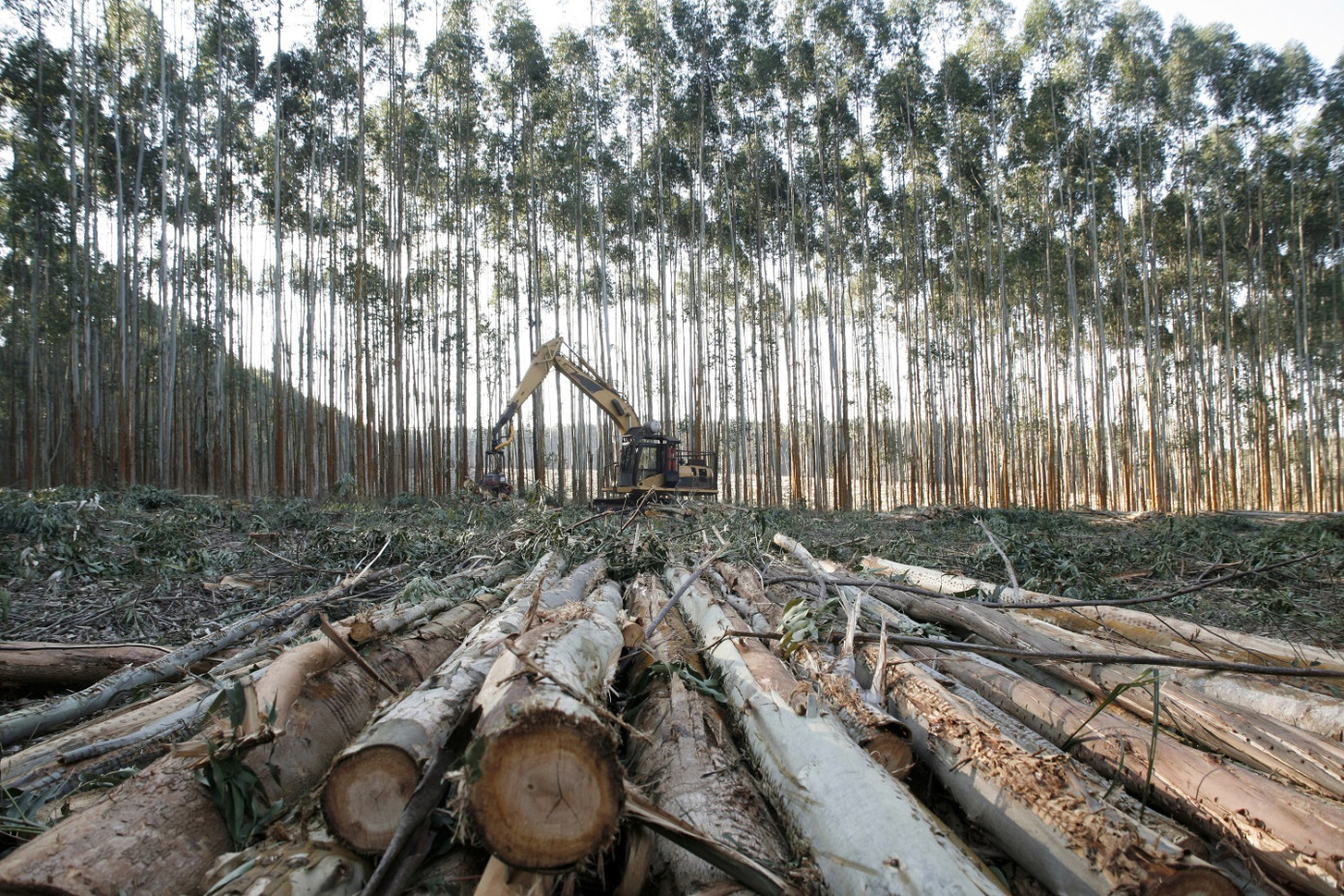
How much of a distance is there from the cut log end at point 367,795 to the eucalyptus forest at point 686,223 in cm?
1464

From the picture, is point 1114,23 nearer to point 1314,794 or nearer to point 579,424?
point 579,424

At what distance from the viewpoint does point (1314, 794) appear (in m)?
1.68

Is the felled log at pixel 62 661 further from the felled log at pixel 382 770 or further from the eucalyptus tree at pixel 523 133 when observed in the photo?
the eucalyptus tree at pixel 523 133

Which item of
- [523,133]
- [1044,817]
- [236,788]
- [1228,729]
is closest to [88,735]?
[236,788]

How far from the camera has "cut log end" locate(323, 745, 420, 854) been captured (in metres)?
1.35

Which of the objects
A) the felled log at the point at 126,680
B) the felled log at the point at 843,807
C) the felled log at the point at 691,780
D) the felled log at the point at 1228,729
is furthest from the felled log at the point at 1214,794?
the felled log at the point at 126,680

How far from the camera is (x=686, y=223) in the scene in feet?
71.0

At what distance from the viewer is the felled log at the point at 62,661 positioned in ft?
9.25

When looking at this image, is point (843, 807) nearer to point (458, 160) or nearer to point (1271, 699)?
point (1271, 699)

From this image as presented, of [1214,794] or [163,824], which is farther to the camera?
[1214,794]

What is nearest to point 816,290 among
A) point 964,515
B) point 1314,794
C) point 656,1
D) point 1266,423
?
→ point 656,1

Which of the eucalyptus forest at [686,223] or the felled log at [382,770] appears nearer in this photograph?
the felled log at [382,770]

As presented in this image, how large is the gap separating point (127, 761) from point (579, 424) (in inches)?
633

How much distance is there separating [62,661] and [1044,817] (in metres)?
4.27
